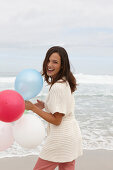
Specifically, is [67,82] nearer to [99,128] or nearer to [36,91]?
[36,91]

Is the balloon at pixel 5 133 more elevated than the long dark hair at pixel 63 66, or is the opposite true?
the long dark hair at pixel 63 66

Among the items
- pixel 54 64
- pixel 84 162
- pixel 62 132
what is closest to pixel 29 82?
pixel 54 64

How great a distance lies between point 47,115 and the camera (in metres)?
2.08

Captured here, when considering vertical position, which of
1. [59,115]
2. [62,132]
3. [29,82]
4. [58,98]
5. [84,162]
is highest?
[29,82]

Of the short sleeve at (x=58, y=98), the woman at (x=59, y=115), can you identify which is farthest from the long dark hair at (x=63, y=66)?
the short sleeve at (x=58, y=98)

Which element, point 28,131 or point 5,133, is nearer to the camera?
point 28,131

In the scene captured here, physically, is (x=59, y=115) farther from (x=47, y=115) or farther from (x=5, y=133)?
(x=5, y=133)

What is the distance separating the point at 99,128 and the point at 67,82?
155 inches

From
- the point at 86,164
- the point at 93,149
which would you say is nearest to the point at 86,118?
the point at 93,149

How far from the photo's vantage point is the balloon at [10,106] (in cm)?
188

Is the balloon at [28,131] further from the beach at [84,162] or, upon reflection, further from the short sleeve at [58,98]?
the beach at [84,162]

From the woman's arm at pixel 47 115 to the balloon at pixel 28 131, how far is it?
6 centimetres

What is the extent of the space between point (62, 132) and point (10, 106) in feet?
1.67

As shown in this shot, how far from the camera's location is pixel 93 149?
4461mm
